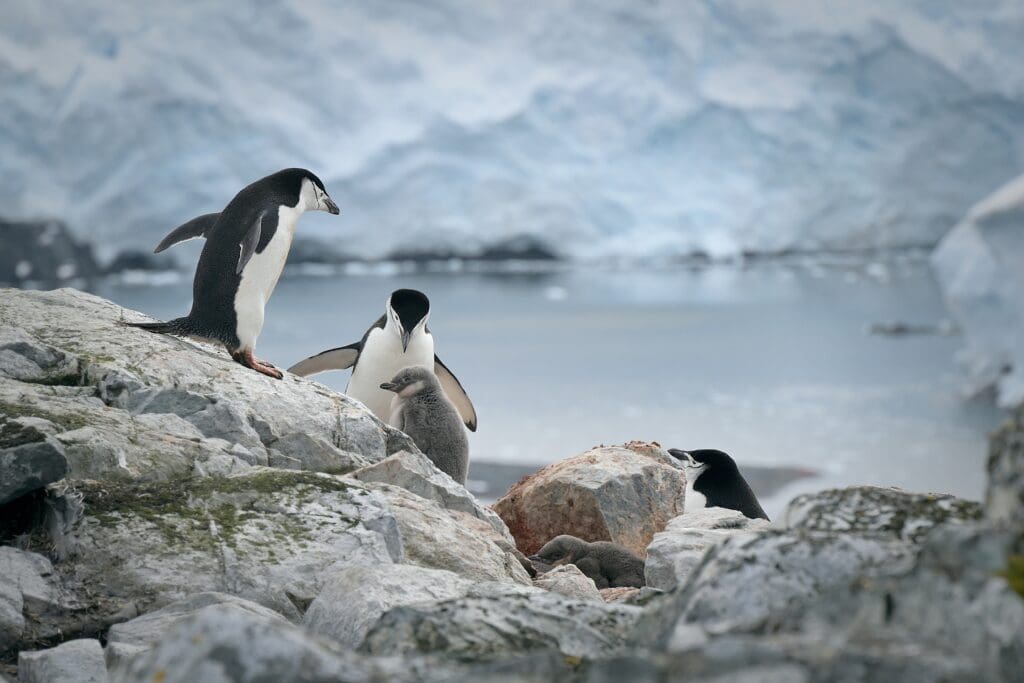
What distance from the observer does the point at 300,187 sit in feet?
11.8

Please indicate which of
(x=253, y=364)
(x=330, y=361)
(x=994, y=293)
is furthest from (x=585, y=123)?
(x=253, y=364)

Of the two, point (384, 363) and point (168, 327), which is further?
point (384, 363)

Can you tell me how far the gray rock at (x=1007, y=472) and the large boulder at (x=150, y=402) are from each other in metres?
1.68

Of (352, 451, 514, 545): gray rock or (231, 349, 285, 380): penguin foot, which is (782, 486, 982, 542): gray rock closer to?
(352, 451, 514, 545): gray rock

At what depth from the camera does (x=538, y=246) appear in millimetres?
22156

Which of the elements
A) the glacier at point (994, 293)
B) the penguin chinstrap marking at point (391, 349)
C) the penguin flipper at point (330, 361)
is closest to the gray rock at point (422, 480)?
the penguin chinstrap marking at point (391, 349)

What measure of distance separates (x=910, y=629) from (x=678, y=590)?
1.06 feet

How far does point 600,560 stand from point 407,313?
1612mm

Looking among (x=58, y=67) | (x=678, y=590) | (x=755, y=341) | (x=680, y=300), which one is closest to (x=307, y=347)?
(x=755, y=341)

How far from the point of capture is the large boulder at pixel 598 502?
130 inches

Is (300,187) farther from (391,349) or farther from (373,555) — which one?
(373,555)

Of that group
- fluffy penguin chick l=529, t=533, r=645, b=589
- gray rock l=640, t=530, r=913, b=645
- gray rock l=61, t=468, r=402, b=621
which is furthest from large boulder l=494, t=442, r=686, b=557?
gray rock l=640, t=530, r=913, b=645

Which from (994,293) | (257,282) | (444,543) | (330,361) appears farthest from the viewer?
(994,293)

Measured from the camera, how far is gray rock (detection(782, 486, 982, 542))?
1292mm
